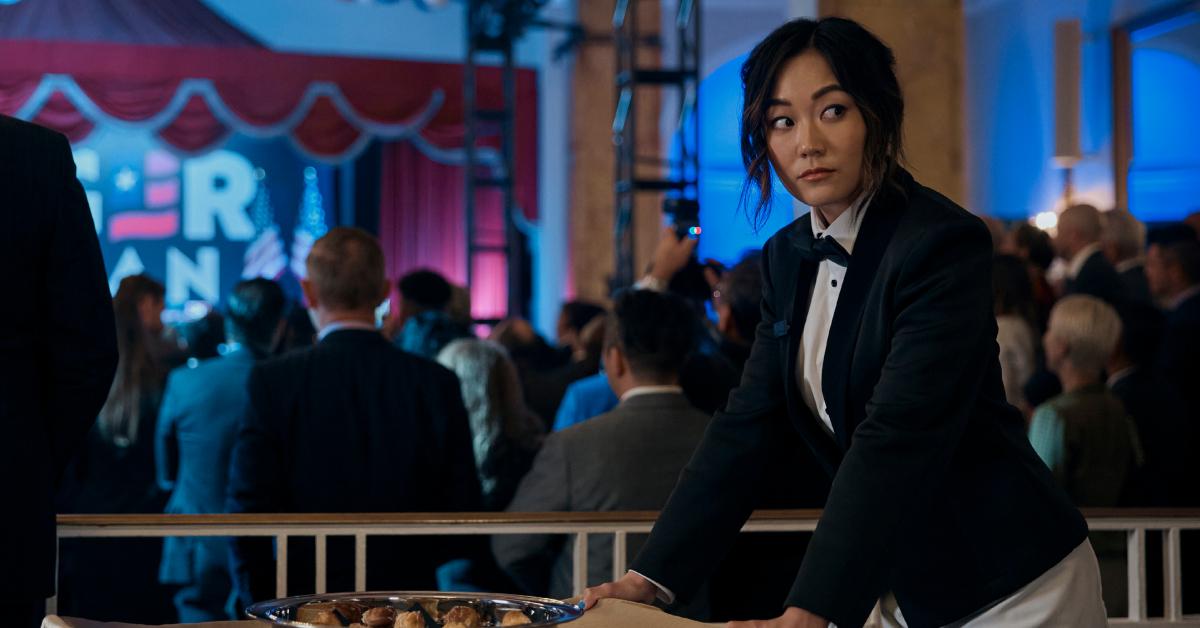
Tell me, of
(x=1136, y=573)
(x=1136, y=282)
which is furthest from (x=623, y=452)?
(x=1136, y=282)

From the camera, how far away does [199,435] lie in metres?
3.68

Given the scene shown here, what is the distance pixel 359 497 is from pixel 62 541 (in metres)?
1.71

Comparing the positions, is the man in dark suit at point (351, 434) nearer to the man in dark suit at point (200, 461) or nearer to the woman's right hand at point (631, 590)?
the man in dark suit at point (200, 461)

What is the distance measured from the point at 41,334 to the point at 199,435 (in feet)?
5.95

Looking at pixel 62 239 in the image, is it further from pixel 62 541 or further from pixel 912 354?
pixel 62 541

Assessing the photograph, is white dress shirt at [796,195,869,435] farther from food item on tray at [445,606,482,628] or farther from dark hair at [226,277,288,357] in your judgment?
dark hair at [226,277,288,357]

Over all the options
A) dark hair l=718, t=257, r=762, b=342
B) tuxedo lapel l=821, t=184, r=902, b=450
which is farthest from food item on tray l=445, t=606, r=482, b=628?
dark hair l=718, t=257, r=762, b=342

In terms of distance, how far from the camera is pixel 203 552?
3.60m

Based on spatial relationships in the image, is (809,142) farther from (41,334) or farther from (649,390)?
(649,390)

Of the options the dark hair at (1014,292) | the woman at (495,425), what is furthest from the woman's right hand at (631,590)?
the dark hair at (1014,292)

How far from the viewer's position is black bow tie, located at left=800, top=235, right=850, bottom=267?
4.66ft

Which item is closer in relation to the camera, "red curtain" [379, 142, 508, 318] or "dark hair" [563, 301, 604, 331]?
"dark hair" [563, 301, 604, 331]

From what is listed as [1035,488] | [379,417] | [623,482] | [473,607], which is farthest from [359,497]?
[1035,488]

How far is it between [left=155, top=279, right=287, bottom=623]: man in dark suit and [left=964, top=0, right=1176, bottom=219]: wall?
9160 millimetres
